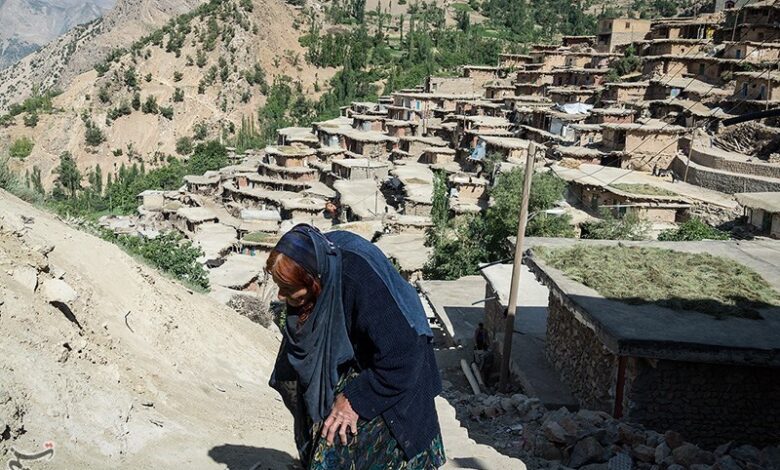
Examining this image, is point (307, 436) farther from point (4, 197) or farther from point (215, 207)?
point (215, 207)

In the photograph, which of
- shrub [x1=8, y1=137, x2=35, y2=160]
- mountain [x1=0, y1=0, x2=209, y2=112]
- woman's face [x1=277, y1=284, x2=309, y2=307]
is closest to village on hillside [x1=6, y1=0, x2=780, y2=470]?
woman's face [x1=277, y1=284, x2=309, y2=307]

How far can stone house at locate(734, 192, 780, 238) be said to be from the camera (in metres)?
17.1

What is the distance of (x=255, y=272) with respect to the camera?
20344 millimetres

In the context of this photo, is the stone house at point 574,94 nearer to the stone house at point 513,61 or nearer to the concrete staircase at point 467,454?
the stone house at point 513,61

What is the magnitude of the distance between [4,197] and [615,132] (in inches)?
878

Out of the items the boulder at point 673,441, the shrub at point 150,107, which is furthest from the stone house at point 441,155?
the shrub at point 150,107

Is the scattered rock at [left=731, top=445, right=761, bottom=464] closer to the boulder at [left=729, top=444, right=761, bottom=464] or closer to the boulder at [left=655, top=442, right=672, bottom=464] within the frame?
the boulder at [left=729, top=444, right=761, bottom=464]

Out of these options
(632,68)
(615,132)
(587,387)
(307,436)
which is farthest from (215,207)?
(307,436)

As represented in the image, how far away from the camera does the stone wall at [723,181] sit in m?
20.1

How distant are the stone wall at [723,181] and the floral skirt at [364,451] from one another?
67.8ft

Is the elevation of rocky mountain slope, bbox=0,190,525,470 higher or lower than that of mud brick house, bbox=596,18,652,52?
lower

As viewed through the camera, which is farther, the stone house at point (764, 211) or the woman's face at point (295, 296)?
the stone house at point (764, 211)

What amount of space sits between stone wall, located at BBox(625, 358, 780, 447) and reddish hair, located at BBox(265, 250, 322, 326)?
4.76 m

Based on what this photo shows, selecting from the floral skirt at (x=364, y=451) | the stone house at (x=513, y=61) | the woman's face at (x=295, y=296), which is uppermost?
the stone house at (x=513, y=61)
